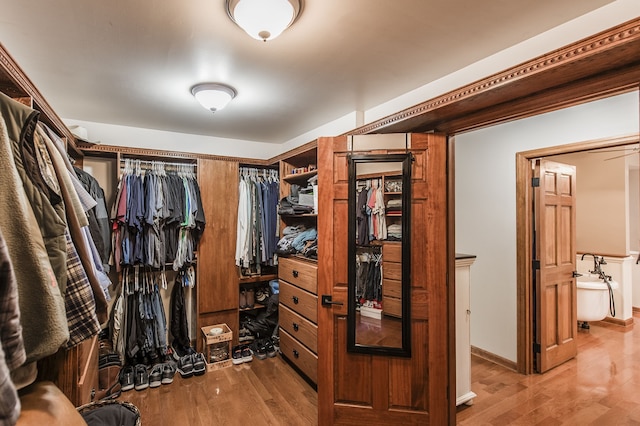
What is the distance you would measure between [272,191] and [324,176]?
1.42 meters

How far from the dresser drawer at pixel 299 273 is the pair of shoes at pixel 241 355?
0.82 meters

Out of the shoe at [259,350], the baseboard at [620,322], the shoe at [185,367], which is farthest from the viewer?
the baseboard at [620,322]

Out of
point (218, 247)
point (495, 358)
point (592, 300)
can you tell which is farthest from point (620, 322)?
point (218, 247)

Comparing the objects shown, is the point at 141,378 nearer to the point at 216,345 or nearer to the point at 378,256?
the point at 216,345

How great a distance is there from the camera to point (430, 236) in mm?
2014

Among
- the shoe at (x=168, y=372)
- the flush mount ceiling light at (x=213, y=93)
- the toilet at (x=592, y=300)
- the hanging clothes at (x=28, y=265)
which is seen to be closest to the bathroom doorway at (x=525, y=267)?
the toilet at (x=592, y=300)

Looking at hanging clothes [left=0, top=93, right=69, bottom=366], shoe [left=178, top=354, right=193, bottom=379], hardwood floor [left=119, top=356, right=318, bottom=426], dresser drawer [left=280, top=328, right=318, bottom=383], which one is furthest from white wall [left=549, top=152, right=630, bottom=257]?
shoe [left=178, top=354, right=193, bottom=379]

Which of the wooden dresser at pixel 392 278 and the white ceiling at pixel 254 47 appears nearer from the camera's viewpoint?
the white ceiling at pixel 254 47

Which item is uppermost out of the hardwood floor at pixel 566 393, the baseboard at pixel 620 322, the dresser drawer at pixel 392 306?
the dresser drawer at pixel 392 306

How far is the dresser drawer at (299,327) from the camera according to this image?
8.78 feet

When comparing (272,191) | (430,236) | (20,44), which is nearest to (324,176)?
(430,236)

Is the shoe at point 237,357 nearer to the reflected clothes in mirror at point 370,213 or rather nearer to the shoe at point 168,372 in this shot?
the shoe at point 168,372

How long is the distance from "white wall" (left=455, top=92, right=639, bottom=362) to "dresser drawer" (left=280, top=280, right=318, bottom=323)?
1.83 meters

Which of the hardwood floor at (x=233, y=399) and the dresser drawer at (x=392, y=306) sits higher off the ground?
the dresser drawer at (x=392, y=306)
